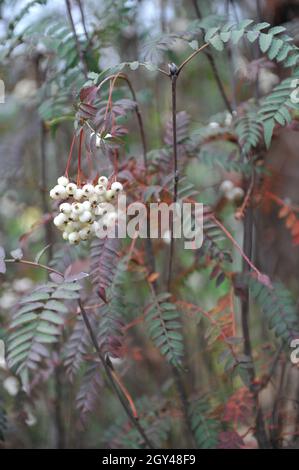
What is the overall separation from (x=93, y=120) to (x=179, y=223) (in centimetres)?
26

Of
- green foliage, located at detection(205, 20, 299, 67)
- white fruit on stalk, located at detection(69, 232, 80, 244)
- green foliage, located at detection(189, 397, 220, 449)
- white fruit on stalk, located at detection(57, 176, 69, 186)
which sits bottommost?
green foliage, located at detection(189, 397, 220, 449)

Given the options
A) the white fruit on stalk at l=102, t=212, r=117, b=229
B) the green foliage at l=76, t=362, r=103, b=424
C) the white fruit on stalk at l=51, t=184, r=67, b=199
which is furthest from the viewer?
the green foliage at l=76, t=362, r=103, b=424

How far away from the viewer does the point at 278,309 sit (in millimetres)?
1061

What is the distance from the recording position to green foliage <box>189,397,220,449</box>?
1.11 metres

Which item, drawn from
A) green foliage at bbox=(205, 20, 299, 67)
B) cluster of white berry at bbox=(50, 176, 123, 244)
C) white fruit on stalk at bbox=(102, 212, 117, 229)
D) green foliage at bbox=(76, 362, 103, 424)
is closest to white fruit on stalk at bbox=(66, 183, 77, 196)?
cluster of white berry at bbox=(50, 176, 123, 244)

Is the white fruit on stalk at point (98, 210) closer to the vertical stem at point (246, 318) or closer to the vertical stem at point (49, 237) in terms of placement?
the vertical stem at point (246, 318)

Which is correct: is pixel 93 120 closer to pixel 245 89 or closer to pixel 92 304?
pixel 92 304

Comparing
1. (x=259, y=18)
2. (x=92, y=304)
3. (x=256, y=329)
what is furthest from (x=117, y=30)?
(x=256, y=329)

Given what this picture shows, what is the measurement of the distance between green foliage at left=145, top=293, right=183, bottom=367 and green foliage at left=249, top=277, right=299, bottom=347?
7.2 inches

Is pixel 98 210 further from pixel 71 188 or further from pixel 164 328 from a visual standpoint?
pixel 164 328

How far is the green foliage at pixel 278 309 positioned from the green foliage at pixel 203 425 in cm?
24

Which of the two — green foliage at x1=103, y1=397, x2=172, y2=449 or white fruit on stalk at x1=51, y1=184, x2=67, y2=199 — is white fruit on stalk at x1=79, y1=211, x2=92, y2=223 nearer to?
white fruit on stalk at x1=51, y1=184, x2=67, y2=199

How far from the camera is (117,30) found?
1204 mm

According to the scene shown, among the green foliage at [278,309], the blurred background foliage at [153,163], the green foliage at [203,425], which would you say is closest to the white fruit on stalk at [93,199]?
the blurred background foliage at [153,163]
